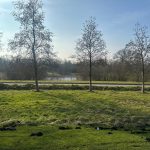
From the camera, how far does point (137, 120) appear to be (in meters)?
18.3

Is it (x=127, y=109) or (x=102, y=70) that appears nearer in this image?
(x=127, y=109)

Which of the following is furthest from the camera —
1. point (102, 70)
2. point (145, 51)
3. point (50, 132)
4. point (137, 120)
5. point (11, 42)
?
point (102, 70)

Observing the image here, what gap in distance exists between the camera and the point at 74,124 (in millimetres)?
16453

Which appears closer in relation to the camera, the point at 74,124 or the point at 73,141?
the point at 73,141

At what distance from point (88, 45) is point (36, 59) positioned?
21.6 feet

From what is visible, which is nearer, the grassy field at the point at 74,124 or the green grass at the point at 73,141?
the green grass at the point at 73,141

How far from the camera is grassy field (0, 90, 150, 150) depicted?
11.3 meters

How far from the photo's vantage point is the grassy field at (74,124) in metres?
11.3

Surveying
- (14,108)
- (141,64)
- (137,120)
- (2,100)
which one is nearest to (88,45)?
(141,64)

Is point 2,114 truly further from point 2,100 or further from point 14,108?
point 2,100

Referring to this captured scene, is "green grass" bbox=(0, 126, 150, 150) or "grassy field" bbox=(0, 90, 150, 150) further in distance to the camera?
"grassy field" bbox=(0, 90, 150, 150)

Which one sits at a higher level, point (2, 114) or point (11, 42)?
point (11, 42)

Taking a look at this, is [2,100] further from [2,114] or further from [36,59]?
[36,59]

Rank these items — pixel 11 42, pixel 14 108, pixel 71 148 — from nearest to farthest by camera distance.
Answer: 1. pixel 71 148
2. pixel 14 108
3. pixel 11 42
